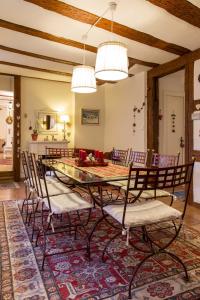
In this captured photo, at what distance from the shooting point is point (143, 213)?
1.85 meters

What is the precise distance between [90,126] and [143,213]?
4.89 meters

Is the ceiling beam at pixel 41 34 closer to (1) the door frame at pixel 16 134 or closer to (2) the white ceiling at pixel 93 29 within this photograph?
(2) the white ceiling at pixel 93 29

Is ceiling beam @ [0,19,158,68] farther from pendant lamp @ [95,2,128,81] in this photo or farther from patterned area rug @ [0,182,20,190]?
patterned area rug @ [0,182,20,190]

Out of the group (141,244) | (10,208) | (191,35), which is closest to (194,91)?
(191,35)

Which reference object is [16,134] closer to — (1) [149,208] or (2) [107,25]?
(2) [107,25]

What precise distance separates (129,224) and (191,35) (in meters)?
2.90

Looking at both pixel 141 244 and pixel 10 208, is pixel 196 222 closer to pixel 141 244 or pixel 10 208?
pixel 141 244

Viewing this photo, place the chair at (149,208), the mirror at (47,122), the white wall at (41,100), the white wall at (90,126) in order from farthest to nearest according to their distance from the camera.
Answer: the white wall at (90,126), the mirror at (47,122), the white wall at (41,100), the chair at (149,208)

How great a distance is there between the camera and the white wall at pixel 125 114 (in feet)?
17.1

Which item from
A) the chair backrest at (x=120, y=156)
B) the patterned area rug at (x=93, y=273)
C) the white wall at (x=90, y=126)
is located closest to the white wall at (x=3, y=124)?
the white wall at (x=90, y=126)

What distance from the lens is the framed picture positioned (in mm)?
6477

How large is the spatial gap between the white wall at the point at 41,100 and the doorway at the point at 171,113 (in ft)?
8.00

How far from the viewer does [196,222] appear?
10.3 feet

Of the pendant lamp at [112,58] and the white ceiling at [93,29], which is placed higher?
the white ceiling at [93,29]
